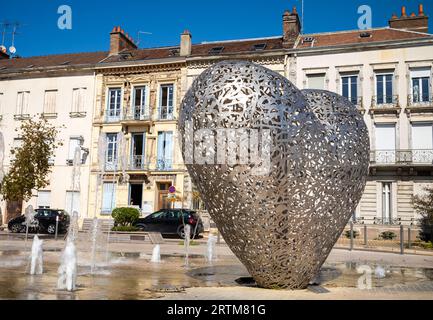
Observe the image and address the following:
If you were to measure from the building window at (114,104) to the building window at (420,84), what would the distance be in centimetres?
1689

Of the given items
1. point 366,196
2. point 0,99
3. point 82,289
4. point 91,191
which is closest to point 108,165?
point 91,191

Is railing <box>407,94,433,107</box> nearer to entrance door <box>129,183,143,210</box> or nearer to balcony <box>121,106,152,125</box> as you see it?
balcony <box>121,106,152,125</box>

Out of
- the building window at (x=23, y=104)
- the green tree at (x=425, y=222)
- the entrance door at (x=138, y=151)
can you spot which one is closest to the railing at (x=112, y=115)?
the entrance door at (x=138, y=151)

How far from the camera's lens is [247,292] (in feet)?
20.9

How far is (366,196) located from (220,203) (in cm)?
1998

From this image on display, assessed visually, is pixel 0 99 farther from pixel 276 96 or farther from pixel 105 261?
pixel 276 96

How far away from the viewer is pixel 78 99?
3031 cm

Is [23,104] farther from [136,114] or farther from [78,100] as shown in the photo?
[136,114]

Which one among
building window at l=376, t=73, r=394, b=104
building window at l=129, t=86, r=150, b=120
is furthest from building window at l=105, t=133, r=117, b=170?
building window at l=376, t=73, r=394, b=104

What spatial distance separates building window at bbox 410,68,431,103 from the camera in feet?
81.4

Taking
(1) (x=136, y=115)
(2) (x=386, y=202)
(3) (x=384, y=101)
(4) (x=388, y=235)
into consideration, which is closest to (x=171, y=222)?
(1) (x=136, y=115)

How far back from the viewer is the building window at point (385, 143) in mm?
24922

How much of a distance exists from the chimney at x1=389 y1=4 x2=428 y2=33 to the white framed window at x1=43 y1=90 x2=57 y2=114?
20.9 m

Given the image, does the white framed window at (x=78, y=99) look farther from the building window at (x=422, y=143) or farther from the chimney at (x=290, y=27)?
the building window at (x=422, y=143)
